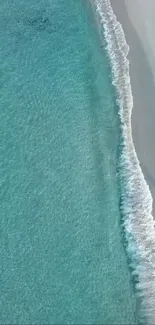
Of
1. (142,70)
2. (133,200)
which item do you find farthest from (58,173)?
(142,70)

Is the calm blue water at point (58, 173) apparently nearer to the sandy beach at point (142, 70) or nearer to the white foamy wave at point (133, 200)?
the white foamy wave at point (133, 200)

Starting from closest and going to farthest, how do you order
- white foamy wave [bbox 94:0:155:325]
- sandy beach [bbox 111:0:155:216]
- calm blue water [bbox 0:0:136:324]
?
calm blue water [bbox 0:0:136:324] → white foamy wave [bbox 94:0:155:325] → sandy beach [bbox 111:0:155:216]

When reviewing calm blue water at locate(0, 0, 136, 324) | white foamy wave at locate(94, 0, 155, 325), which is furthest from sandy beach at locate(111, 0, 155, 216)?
calm blue water at locate(0, 0, 136, 324)

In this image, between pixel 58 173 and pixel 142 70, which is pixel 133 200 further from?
pixel 142 70

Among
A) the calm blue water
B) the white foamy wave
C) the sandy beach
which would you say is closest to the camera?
the calm blue water

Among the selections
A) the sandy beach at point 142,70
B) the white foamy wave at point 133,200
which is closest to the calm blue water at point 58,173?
the white foamy wave at point 133,200

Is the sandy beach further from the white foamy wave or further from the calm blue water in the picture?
the calm blue water
